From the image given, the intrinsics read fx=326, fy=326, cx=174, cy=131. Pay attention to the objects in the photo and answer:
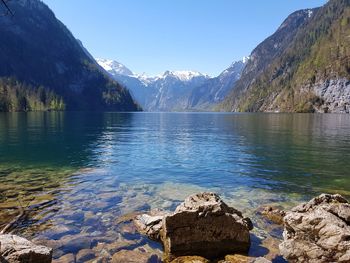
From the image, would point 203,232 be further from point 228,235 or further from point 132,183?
point 132,183

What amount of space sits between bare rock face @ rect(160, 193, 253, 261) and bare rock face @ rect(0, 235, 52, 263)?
19.7 ft

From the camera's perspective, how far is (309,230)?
46.7ft

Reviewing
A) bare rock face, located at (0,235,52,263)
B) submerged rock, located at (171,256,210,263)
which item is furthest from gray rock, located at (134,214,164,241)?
bare rock face, located at (0,235,52,263)

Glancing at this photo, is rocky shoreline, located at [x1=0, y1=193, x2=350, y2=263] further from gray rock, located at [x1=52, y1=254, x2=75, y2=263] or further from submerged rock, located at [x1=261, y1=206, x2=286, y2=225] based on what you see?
submerged rock, located at [x1=261, y1=206, x2=286, y2=225]

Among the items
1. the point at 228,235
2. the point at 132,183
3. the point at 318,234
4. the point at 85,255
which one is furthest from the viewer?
the point at 132,183

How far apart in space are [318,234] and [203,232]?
17.6 feet

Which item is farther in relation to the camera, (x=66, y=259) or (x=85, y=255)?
(x=85, y=255)

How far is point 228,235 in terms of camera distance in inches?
657

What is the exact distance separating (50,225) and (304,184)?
24.0 m

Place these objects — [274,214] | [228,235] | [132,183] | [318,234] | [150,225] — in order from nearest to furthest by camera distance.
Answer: [318,234] → [228,235] → [150,225] → [274,214] → [132,183]

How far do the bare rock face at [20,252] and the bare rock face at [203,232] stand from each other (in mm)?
6000

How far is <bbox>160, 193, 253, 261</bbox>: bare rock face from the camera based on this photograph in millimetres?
16250

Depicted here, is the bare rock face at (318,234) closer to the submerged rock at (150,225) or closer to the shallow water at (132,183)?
the shallow water at (132,183)

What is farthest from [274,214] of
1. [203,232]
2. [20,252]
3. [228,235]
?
[20,252]
